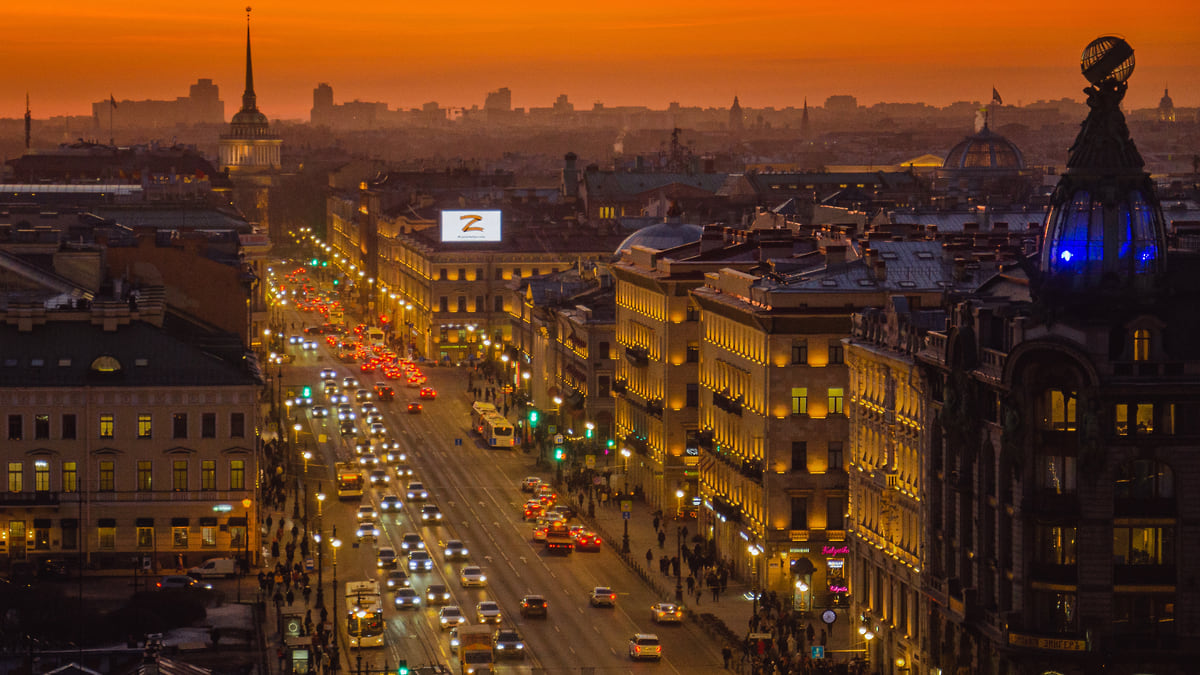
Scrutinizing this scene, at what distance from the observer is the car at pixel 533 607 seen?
92.1m

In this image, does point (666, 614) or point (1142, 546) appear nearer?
point (1142, 546)

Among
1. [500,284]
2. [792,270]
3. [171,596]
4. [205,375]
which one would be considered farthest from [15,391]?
[500,284]

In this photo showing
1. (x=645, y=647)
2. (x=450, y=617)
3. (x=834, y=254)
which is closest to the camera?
(x=645, y=647)

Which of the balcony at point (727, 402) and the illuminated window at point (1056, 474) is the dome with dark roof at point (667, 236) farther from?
the illuminated window at point (1056, 474)

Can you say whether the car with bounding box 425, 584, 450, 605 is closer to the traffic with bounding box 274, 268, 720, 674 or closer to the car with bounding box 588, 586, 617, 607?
the traffic with bounding box 274, 268, 720, 674

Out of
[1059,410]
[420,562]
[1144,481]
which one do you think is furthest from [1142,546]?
[420,562]

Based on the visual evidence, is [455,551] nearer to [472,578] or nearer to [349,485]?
[472,578]

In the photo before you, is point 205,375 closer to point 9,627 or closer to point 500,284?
point 9,627

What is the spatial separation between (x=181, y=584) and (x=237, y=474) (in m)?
10.3

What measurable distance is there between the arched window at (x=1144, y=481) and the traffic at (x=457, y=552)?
60.4 feet

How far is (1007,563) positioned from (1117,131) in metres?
12.6

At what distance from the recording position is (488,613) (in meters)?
90.1

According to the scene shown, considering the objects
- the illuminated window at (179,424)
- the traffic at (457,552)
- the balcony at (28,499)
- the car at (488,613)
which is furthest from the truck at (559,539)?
the balcony at (28,499)

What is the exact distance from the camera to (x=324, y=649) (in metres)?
85.6
